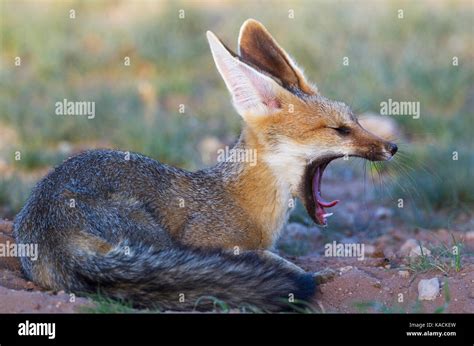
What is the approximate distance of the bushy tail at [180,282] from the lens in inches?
232

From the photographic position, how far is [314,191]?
22.5 ft

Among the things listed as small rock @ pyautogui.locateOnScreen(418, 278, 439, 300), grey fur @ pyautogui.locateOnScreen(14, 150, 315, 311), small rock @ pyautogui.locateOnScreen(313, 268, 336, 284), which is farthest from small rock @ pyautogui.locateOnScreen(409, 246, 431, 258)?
grey fur @ pyautogui.locateOnScreen(14, 150, 315, 311)

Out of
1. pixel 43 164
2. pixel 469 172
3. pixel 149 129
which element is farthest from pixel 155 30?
pixel 469 172

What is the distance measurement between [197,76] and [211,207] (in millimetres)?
7126

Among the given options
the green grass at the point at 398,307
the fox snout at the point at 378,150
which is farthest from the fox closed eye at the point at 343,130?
the green grass at the point at 398,307

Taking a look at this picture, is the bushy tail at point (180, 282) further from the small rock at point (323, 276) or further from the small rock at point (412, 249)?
the small rock at point (412, 249)

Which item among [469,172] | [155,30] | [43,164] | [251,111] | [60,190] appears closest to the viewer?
[60,190]

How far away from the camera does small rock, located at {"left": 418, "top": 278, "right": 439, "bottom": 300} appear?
6.30 m

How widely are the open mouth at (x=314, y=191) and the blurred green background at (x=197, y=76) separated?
97.1 inches

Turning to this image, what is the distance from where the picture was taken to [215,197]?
696 centimetres

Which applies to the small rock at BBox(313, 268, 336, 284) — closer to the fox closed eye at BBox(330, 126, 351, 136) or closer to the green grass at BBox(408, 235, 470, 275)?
the green grass at BBox(408, 235, 470, 275)

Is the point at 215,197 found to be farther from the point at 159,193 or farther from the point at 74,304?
the point at 74,304

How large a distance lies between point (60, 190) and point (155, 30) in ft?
28.1

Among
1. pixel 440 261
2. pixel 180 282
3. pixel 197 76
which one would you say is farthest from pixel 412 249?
pixel 197 76
